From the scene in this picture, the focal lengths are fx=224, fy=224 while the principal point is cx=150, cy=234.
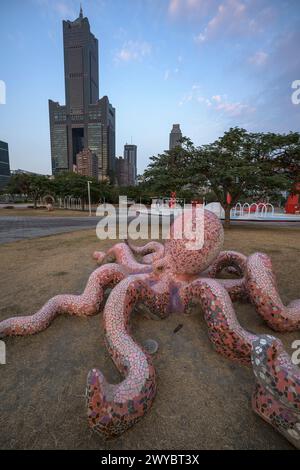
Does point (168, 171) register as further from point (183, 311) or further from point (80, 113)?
point (80, 113)

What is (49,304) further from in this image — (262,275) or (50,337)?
(262,275)

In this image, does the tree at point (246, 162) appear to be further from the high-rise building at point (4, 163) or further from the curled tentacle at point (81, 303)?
A: the high-rise building at point (4, 163)

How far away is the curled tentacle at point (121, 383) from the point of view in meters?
1.48

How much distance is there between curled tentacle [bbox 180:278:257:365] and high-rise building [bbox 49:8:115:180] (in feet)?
316

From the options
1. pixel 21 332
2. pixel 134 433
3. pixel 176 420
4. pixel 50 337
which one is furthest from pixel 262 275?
pixel 21 332

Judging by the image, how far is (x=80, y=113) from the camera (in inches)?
4003

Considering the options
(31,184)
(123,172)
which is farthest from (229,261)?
(123,172)

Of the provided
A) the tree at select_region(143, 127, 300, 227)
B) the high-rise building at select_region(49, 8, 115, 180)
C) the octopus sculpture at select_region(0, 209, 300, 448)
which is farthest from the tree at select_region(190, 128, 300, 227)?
the high-rise building at select_region(49, 8, 115, 180)

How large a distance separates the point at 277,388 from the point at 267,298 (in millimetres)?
1063

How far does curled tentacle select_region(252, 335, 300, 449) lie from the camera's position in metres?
1.48

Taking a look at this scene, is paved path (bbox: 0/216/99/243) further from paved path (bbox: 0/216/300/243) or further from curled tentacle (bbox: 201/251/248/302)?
curled tentacle (bbox: 201/251/248/302)

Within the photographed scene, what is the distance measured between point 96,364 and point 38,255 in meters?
5.26

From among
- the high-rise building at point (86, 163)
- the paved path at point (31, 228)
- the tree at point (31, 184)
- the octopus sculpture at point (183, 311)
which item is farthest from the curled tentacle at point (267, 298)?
the high-rise building at point (86, 163)

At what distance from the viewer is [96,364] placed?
7.51 feet
